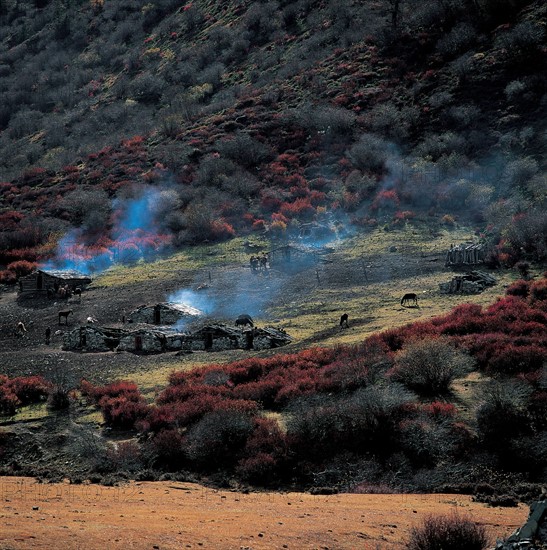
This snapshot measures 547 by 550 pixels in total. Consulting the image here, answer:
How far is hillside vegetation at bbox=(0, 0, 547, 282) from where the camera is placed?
62500 mm

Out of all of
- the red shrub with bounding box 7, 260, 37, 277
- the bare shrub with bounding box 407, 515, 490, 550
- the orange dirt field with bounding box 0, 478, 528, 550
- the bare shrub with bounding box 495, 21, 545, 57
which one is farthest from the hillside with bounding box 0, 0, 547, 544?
the bare shrub with bounding box 407, 515, 490, 550

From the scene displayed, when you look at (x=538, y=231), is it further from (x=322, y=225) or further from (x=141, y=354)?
(x=141, y=354)

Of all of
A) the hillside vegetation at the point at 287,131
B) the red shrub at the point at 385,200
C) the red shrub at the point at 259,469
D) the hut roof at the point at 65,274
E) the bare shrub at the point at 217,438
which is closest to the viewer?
the red shrub at the point at 259,469

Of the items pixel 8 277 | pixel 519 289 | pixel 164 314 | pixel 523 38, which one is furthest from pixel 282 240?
pixel 523 38

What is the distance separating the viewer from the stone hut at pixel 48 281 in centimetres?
5122

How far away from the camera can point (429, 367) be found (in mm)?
24281

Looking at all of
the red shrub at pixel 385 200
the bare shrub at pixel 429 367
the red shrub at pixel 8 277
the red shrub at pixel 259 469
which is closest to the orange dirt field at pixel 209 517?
the red shrub at pixel 259 469

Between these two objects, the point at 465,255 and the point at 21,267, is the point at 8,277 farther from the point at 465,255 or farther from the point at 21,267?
the point at 465,255

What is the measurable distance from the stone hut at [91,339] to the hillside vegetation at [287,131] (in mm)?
21169

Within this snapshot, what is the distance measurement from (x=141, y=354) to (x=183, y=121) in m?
63.8

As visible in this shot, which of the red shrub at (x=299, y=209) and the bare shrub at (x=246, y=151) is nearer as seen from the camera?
the red shrub at (x=299, y=209)

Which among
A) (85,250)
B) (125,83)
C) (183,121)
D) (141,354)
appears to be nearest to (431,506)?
(141,354)

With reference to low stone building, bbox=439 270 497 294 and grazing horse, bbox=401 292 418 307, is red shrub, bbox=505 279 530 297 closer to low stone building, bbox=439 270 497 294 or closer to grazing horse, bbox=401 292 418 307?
low stone building, bbox=439 270 497 294

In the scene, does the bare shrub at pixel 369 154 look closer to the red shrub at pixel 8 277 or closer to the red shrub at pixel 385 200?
the red shrub at pixel 385 200
